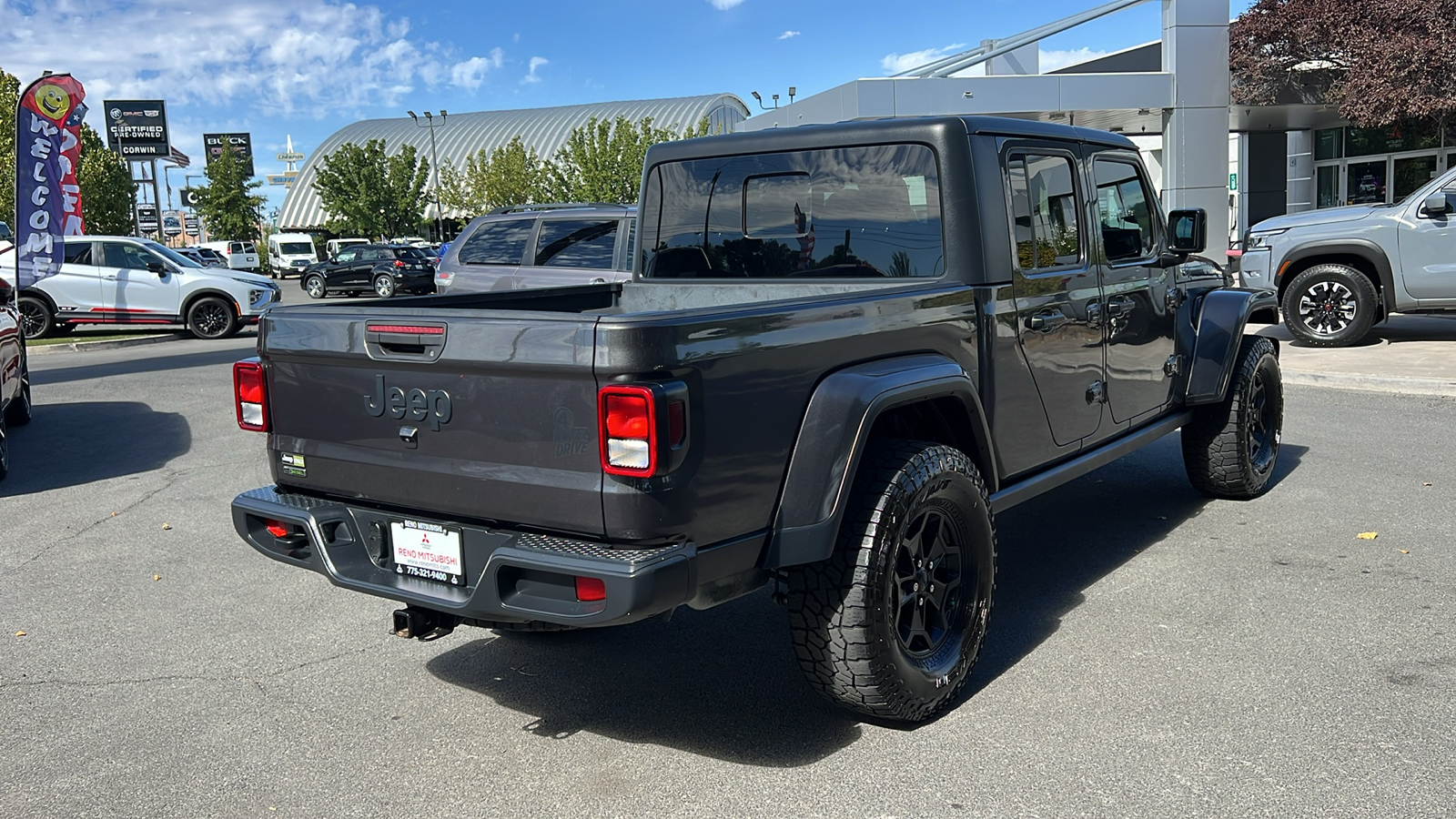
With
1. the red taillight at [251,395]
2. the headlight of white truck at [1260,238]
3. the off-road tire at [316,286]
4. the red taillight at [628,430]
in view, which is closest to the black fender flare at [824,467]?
the red taillight at [628,430]

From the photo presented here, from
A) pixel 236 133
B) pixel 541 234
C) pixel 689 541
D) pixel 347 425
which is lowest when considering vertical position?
pixel 689 541

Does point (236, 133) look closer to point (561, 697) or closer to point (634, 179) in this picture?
point (634, 179)

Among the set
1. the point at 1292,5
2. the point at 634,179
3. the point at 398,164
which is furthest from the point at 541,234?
the point at 398,164

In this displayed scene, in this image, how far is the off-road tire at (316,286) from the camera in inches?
1481

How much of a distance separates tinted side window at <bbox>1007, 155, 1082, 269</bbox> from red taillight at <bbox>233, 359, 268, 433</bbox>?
2741mm

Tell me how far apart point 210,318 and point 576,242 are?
10177mm

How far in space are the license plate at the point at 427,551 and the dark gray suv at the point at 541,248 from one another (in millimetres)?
Answer: 7697

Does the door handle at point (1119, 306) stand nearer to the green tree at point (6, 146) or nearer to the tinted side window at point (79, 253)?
the tinted side window at point (79, 253)

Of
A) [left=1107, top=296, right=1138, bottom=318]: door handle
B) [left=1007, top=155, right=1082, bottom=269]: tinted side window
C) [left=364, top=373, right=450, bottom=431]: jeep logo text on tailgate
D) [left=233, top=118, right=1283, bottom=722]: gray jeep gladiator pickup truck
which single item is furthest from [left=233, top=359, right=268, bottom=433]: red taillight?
[left=1107, top=296, right=1138, bottom=318]: door handle

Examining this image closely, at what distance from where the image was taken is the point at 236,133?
93812 millimetres

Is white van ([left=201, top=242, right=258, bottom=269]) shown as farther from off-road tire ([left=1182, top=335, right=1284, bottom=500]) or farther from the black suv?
off-road tire ([left=1182, top=335, right=1284, bottom=500])

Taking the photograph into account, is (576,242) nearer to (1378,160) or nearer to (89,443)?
(89,443)

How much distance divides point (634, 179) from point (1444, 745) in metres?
49.1

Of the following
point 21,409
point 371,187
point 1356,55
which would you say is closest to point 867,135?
point 21,409
